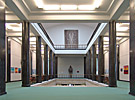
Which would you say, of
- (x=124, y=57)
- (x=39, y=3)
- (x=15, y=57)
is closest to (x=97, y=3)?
(x=39, y=3)

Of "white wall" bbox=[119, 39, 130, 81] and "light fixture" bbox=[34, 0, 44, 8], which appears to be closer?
"light fixture" bbox=[34, 0, 44, 8]

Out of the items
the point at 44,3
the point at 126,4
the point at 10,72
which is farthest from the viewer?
the point at 10,72

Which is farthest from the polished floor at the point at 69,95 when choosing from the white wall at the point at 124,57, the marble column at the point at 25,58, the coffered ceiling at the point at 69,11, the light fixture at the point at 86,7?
the white wall at the point at 124,57

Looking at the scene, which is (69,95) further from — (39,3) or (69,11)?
(69,11)

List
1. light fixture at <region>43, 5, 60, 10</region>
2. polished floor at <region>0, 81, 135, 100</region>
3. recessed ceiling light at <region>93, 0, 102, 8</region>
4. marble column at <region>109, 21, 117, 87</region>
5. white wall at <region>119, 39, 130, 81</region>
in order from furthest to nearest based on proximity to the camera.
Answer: white wall at <region>119, 39, 130, 81</region>, marble column at <region>109, 21, 117, 87</region>, light fixture at <region>43, 5, 60, 10</region>, recessed ceiling light at <region>93, 0, 102, 8</region>, polished floor at <region>0, 81, 135, 100</region>

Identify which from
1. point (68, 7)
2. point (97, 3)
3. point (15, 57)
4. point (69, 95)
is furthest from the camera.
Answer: point (15, 57)

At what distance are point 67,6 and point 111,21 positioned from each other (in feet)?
13.4

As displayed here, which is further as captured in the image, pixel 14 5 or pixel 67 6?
pixel 67 6

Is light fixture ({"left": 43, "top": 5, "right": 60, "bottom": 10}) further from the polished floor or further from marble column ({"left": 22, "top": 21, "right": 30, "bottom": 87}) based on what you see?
the polished floor

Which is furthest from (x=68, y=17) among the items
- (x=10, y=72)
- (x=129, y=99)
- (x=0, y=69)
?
(x=10, y=72)

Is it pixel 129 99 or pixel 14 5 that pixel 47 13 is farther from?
pixel 129 99

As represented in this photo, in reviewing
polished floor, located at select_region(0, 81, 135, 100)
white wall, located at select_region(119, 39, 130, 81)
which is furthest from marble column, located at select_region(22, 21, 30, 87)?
white wall, located at select_region(119, 39, 130, 81)

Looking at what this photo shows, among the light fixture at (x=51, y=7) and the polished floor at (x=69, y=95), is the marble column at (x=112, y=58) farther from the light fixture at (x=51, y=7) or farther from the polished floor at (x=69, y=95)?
the light fixture at (x=51, y=7)

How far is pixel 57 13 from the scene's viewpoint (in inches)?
663
